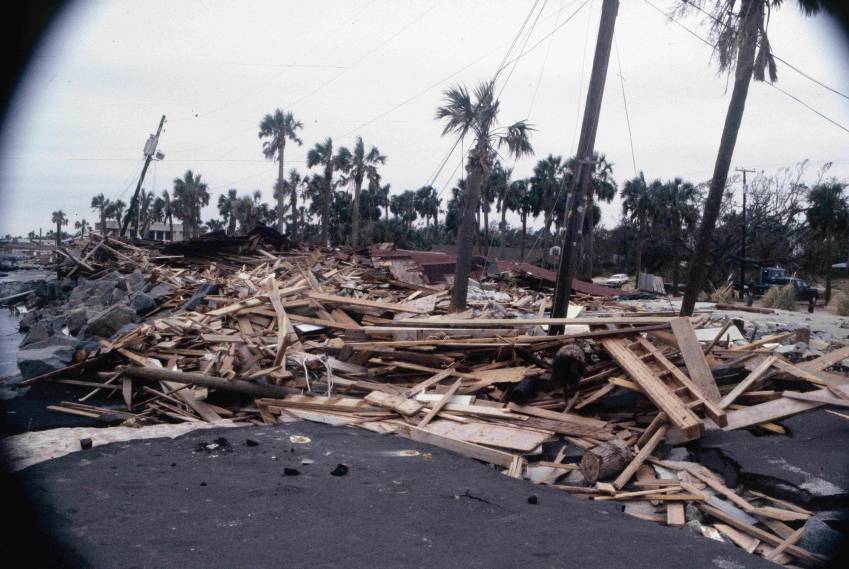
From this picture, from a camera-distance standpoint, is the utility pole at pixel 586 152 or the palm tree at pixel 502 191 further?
the palm tree at pixel 502 191

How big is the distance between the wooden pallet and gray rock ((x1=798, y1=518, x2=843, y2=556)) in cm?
130

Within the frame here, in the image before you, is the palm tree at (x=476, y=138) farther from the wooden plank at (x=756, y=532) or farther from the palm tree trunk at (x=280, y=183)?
the palm tree trunk at (x=280, y=183)

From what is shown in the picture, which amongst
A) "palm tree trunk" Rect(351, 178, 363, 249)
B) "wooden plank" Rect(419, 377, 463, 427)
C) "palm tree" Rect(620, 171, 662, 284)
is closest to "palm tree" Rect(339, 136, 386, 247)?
"palm tree trunk" Rect(351, 178, 363, 249)

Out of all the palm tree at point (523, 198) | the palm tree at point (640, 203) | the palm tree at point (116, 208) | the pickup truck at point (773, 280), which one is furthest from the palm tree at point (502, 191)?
the palm tree at point (116, 208)

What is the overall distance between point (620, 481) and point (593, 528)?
1.12 meters

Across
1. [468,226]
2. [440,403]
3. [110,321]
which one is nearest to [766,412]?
[440,403]

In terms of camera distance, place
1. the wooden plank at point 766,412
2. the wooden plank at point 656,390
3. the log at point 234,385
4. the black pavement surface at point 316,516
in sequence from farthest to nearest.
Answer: the log at point 234,385, the wooden plank at point 766,412, the wooden plank at point 656,390, the black pavement surface at point 316,516

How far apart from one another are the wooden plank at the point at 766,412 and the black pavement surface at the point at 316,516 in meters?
1.82

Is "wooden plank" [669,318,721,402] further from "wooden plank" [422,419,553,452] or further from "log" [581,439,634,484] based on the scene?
"wooden plank" [422,419,553,452]

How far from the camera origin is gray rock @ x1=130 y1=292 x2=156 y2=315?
12.2 m

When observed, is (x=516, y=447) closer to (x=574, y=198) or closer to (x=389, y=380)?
(x=389, y=380)

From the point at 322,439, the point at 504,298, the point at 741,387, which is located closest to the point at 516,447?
the point at 322,439

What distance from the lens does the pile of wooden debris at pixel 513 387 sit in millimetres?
4859

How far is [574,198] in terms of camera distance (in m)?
8.57
